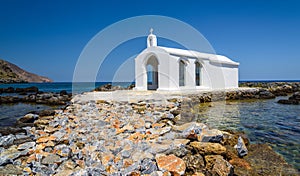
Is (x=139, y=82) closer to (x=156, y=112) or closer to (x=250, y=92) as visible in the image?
(x=156, y=112)

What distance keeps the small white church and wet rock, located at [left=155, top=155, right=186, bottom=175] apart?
11.1 meters

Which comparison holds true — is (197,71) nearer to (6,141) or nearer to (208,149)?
(208,149)

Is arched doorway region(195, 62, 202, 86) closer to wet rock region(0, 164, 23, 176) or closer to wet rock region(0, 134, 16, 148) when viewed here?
wet rock region(0, 134, 16, 148)

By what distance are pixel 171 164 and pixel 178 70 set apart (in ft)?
38.3

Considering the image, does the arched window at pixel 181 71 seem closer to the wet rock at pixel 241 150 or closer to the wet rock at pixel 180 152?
the wet rock at pixel 241 150

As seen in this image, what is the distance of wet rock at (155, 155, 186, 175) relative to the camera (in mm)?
3399

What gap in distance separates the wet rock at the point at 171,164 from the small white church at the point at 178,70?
1107 cm

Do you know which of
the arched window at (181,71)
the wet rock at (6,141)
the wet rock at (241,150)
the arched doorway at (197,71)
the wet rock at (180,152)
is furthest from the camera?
the arched doorway at (197,71)

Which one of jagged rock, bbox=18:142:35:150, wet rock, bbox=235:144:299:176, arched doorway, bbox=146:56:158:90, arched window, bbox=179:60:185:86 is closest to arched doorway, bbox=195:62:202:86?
arched window, bbox=179:60:185:86

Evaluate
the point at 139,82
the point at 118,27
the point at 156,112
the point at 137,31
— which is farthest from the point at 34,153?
the point at 139,82

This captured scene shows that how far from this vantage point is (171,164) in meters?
3.51

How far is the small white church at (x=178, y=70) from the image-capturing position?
14688mm

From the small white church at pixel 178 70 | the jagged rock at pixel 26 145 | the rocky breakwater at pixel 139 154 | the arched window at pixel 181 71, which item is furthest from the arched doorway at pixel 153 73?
the jagged rock at pixel 26 145

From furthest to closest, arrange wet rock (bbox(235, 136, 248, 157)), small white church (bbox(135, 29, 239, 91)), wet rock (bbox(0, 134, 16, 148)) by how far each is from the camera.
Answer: small white church (bbox(135, 29, 239, 91)) → wet rock (bbox(0, 134, 16, 148)) → wet rock (bbox(235, 136, 248, 157))
